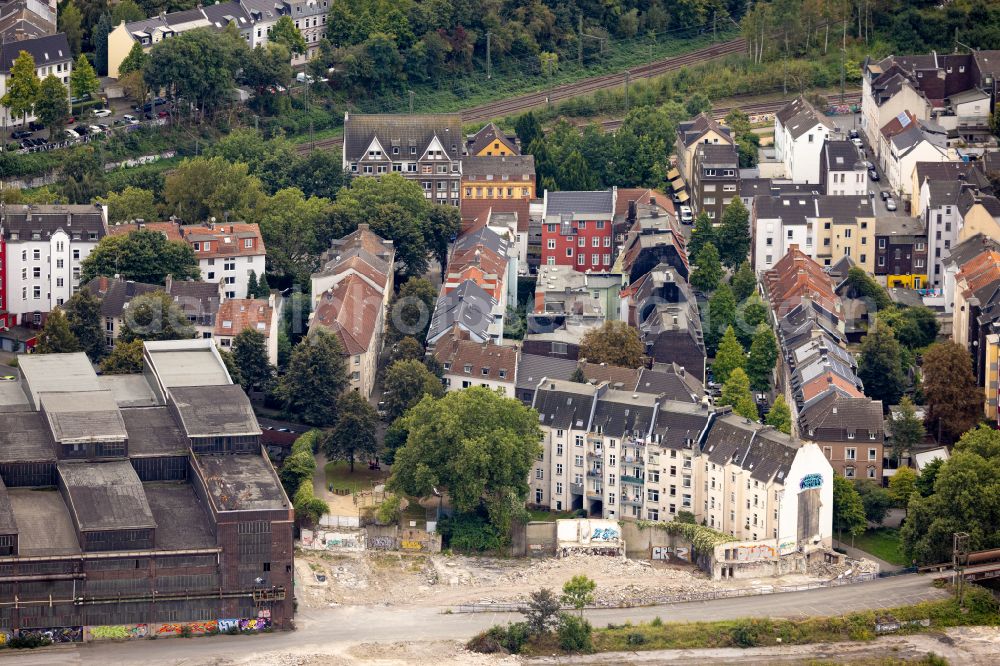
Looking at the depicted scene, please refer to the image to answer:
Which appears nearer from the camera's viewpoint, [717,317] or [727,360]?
[727,360]

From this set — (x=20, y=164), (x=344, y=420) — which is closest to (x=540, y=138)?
(x=20, y=164)

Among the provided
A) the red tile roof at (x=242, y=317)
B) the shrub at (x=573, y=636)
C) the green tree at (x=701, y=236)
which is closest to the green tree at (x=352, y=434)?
the red tile roof at (x=242, y=317)

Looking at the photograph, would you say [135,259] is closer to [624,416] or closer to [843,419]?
[624,416]

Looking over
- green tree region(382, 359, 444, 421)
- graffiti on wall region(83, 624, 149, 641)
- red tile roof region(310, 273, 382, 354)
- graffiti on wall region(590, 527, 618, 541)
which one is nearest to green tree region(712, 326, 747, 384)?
green tree region(382, 359, 444, 421)

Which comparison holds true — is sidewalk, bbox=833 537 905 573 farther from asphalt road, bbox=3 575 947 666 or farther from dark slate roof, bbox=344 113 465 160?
dark slate roof, bbox=344 113 465 160

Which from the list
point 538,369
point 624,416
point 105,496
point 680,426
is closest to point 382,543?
point 624,416
